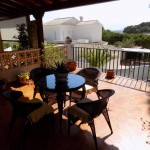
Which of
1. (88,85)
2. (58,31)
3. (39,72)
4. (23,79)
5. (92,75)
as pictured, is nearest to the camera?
(88,85)

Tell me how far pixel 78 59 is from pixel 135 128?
4.25m

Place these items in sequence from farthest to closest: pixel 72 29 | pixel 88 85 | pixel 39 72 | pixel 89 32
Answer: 1. pixel 72 29
2. pixel 89 32
3. pixel 39 72
4. pixel 88 85

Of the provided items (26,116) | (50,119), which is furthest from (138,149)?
(26,116)

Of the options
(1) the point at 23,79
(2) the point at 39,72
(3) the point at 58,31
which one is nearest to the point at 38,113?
(2) the point at 39,72

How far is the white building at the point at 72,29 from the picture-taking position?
19422 mm

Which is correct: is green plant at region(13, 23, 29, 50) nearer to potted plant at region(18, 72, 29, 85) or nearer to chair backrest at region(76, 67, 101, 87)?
potted plant at region(18, 72, 29, 85)

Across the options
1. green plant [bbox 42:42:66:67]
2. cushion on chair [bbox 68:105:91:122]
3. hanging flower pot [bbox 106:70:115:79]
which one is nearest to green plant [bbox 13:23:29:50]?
green plant [bbox 42:42:66:67]

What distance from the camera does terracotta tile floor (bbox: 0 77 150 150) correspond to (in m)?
2.24

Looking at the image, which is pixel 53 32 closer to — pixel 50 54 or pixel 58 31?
pixel 58 31

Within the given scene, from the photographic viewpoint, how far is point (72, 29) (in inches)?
824

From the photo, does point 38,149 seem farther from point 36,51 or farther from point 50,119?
point 36,51

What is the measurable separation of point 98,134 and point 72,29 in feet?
64.8

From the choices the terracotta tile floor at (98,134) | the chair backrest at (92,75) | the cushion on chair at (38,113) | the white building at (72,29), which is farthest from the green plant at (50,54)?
the white building at (72,29)

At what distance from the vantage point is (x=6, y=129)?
Result: 264 centimetres
